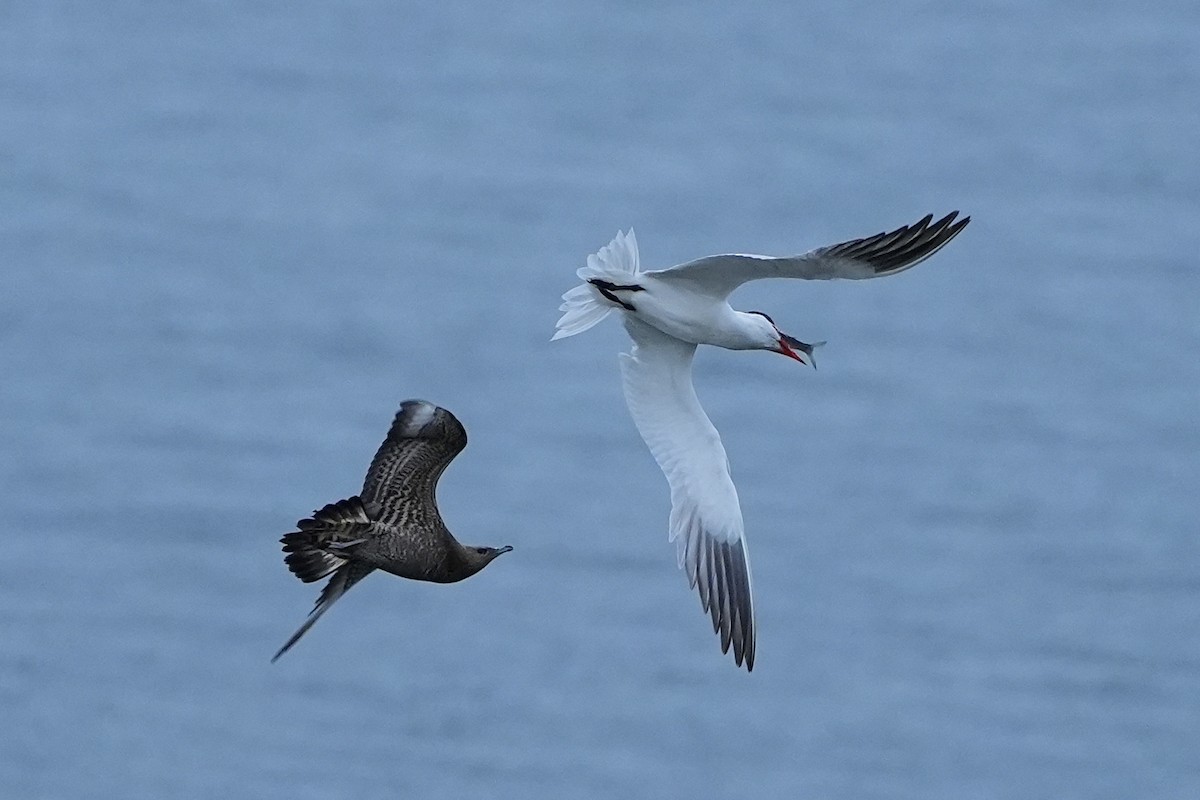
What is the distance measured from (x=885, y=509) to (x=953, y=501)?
0.53 m

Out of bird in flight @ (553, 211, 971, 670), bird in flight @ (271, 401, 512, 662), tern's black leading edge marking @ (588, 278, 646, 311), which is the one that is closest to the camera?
bird in flight @ (271, 401, 512, 662)

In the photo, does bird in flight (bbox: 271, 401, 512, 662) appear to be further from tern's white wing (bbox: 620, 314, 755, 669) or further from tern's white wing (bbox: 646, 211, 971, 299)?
tern's white wing (bbox: 620, 314, 755, 669)

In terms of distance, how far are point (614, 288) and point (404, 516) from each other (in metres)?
1.10

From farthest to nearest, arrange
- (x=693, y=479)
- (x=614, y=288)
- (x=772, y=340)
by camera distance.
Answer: (x=693, y=479)
(x=772, y=340)
(x=614, y=288)

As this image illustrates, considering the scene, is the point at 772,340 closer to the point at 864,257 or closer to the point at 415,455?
the point at 864,257

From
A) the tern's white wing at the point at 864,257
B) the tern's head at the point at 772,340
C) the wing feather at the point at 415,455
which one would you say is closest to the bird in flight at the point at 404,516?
the wing feather at the point at 415,455

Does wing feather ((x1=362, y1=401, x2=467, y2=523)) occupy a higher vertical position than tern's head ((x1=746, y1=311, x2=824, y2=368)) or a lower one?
lower

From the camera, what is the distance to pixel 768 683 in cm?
1747

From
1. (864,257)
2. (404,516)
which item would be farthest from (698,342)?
(404,516)

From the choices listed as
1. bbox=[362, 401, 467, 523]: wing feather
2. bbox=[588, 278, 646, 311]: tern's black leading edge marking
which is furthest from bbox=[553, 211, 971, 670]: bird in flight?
bbox=[362, 401, 467, 523]: wing feather

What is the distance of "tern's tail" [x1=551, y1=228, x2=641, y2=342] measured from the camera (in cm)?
805

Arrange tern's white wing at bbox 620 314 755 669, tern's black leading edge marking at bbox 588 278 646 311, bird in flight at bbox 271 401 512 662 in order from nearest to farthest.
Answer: bird in flight at bbox 271 401 512 662 → tern's black leading edge marking at bbox 588 278 646 311 → tern's white wing at bbox 620 314 755 669

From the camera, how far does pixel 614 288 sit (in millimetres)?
8047

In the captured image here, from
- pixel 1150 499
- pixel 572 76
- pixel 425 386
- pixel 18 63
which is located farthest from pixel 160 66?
pixel 1150 499
